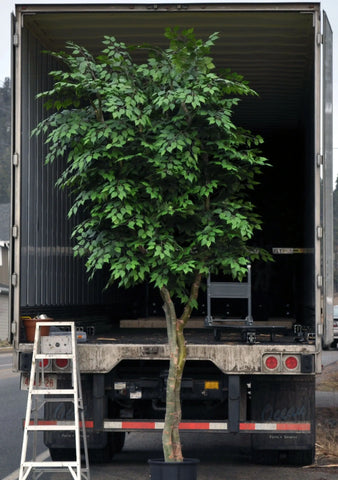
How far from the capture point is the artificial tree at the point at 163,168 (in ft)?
26.1

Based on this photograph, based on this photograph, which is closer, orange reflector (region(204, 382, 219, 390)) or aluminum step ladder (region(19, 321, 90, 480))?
aluminum step ladder (region(19, 321, 90, 480))

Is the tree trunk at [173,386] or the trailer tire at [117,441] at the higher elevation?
the tree trunk at [173,386]

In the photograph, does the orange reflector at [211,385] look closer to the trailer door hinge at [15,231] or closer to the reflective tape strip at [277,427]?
the reflective tape strip at [277,427]

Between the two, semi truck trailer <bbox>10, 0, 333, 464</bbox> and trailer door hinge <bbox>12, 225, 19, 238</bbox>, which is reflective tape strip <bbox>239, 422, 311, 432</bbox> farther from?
trailer door hinge <bbox>12, 225, 19, 238</bbox>

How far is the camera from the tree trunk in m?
7.88

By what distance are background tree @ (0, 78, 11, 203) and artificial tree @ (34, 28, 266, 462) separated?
7058 centimetres

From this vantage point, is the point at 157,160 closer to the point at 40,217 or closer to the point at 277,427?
the point at 40,217

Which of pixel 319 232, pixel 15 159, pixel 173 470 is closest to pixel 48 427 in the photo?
pixel 173 470

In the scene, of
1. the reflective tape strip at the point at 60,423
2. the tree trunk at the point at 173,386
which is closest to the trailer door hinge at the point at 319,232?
the tree trunk at the point at 173,386

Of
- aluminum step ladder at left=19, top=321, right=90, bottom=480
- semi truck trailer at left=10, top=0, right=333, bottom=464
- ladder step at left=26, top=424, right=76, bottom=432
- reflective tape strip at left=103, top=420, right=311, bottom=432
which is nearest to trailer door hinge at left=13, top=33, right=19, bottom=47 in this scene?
semi truck trailer at left=10, top=0, right=333, bottom=464

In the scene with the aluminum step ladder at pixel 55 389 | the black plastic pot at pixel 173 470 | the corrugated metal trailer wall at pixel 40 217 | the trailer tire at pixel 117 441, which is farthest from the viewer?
the trailer tire at pixel 117 441

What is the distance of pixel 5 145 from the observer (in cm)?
9781

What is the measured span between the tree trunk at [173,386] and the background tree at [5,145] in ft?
233

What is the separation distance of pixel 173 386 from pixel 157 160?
1881 mm
